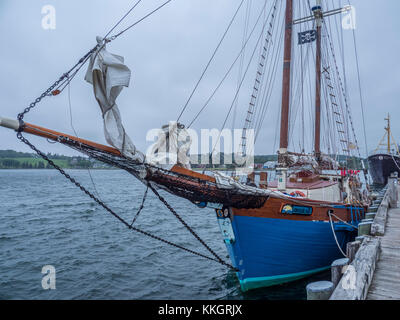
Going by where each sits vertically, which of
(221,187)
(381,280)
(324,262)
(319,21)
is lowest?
(324,262)

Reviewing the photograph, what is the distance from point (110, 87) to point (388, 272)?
638 cm

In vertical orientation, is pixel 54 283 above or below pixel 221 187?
below

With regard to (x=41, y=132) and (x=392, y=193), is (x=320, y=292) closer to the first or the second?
(x=41, y=132)

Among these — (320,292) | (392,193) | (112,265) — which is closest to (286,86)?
(392,193)

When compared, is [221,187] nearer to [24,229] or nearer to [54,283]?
[54,283]

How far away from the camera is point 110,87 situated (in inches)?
207

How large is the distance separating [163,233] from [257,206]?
37.5ft

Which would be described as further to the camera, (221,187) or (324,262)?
(324,262)

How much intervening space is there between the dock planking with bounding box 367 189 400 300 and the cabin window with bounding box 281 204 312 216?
2072 millimetres

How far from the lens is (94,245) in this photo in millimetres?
15203

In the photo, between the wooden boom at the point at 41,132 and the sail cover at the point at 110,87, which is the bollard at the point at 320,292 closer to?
the sail cover at the point at 110,87

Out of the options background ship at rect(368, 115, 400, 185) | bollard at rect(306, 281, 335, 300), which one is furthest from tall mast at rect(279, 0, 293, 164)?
background ship at rect(368, 115, 400, 185)
